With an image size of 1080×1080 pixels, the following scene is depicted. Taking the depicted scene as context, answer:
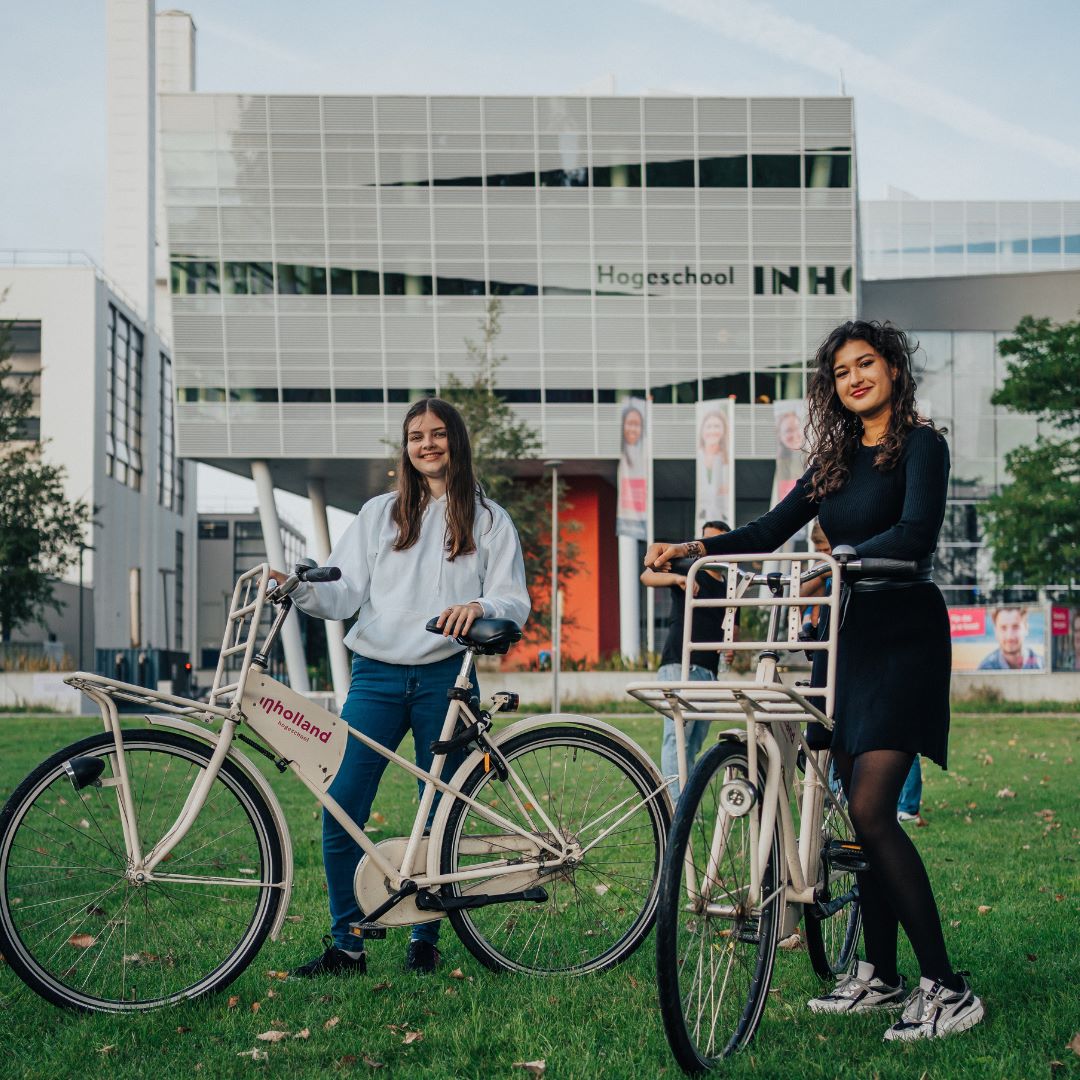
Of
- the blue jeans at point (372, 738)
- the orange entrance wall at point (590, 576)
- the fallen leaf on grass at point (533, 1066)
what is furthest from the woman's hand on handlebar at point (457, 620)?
the orange entrance wall at point (590, 576)

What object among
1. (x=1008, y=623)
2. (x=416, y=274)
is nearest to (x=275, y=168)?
(x=416, y=274)

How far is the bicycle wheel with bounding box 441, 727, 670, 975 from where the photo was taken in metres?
4.55

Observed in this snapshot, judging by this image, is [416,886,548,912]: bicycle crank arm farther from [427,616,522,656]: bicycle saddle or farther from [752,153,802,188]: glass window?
[752,153,802,188]: glass window

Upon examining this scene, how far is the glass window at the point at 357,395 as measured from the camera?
46656mm

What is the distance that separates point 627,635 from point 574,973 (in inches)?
1708

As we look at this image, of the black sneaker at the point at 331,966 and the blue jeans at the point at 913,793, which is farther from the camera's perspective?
the blue jeans at the point at 913,793

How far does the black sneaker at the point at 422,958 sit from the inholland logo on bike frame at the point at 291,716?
89 cm

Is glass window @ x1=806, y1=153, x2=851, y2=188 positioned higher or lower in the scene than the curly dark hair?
higher

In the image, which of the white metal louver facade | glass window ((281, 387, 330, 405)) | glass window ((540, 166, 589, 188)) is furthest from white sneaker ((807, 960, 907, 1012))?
glass window ((540, 166, 589, 188))

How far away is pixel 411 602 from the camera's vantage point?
4.77 meters

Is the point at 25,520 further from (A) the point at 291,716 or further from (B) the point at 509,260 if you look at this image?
(A) the point at 291,716

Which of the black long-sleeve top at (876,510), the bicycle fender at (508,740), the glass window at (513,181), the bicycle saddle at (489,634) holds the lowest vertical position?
the bicycle fender at (508,740)

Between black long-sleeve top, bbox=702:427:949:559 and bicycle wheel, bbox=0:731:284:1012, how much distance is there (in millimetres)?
1740

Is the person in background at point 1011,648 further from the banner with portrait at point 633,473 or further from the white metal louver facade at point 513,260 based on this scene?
the white metal louver facade at point 513,260
